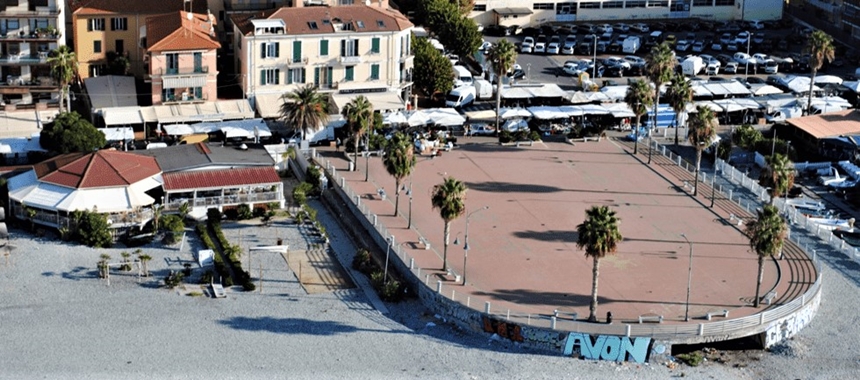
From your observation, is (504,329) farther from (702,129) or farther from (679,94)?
(679,94)

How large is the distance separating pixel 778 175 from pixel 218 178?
102 feet

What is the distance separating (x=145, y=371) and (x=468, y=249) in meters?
20.0

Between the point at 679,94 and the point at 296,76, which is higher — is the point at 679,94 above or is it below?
above

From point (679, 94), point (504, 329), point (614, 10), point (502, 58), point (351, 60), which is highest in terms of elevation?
point (502, 58)

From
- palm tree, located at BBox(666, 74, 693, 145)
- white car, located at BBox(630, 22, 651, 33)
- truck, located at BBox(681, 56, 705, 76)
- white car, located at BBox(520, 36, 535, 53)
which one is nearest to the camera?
palm tree, located at BBox(666, 74, 693, 145)

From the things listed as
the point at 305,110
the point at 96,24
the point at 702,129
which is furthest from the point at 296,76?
the point at 702,129

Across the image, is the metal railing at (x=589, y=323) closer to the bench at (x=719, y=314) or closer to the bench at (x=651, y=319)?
the bench at (x=651, y=319)

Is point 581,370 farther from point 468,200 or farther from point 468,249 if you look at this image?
point 468,200

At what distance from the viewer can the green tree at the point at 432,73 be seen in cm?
10856

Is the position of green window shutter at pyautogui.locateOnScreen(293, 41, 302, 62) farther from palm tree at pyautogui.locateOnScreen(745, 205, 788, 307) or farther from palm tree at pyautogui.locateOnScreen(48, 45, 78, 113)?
palm tree at pyautogui.locateOnScreen(745, 205, 788, 307)

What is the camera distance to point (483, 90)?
111 meters

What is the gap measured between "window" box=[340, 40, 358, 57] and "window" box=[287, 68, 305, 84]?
9.86 feet

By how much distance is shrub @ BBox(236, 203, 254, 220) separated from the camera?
285ft

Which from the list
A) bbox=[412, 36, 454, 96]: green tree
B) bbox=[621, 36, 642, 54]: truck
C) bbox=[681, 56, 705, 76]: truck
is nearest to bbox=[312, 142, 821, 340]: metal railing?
bbox=[412, 36, 454, 96]: green tree
